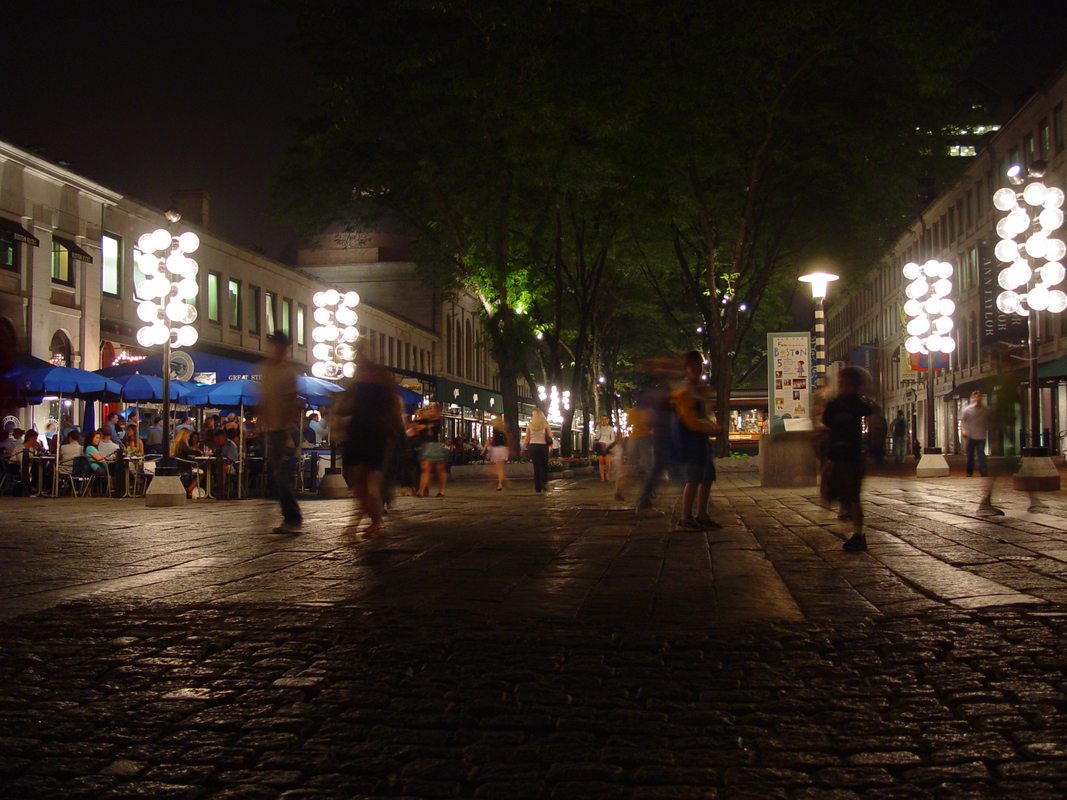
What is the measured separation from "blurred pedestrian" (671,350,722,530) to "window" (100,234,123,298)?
24.4 m

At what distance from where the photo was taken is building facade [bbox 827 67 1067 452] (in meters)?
41.5

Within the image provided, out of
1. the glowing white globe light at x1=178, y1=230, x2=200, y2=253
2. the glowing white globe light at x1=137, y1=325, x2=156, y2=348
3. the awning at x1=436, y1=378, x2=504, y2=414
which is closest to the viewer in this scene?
the glowing white globe light at x1=137, y1=325, x2=156, y2=348

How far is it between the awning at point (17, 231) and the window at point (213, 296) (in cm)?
1193

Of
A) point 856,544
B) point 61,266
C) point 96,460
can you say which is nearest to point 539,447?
point 96,460

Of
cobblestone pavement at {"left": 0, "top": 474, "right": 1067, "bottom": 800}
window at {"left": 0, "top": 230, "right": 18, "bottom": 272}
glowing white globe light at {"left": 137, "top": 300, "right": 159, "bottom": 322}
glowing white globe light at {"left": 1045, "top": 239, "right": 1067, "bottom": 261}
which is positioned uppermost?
window at {"left": 0, "top": 230, "right": 18, "bottom": 272}

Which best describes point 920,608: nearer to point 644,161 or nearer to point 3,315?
point 3,315

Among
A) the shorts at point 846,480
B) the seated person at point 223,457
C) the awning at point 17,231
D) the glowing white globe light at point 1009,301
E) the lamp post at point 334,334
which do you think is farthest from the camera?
the lamp post at point 334,334

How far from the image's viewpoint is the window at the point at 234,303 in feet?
133

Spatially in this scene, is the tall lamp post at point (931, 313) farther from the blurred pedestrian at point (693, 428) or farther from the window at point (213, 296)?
the window at point (213, 296)

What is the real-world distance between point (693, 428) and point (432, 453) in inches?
410

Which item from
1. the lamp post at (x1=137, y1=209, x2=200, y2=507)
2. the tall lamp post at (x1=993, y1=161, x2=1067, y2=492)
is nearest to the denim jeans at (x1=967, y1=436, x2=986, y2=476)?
the tall lamp post at (x1=993, y1=161, x2=1067, y2=492)

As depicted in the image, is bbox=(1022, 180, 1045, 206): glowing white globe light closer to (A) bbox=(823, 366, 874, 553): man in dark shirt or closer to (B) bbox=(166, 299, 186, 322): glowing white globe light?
(A) bbox=(823, 366, 874, 553): man in dark shirt

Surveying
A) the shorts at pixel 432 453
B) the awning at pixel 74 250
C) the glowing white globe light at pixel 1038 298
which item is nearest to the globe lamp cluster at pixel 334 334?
the shorts at pixel 432 453

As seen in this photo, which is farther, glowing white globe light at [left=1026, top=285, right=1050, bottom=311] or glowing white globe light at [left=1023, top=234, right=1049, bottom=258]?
glowing white globe light at [left=1026, top=285, right=1050, bottom=311]
